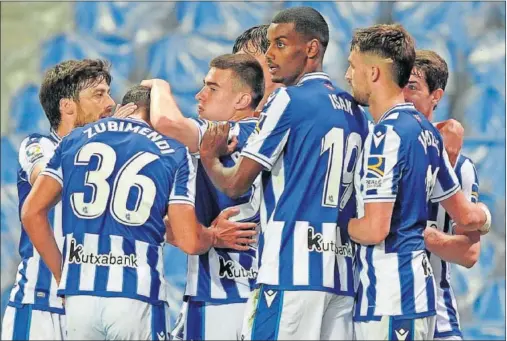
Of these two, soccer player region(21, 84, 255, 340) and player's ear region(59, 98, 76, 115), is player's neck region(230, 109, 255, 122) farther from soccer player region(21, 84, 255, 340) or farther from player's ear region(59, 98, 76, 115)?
player's ear region(59, 98, 76, 115)

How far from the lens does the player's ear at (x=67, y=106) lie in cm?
646

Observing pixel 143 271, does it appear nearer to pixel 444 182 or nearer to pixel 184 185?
pixel 184 185

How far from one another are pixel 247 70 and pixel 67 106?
3.86ft

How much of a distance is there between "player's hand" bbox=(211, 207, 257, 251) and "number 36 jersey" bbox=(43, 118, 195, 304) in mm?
395

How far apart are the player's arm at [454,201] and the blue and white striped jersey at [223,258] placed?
97 centimetres

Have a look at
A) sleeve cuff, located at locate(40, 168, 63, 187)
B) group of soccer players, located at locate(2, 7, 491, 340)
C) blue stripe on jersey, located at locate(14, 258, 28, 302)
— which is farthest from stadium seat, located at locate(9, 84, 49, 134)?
sleeve cuff, located at locate(40, 168, 63, 187)

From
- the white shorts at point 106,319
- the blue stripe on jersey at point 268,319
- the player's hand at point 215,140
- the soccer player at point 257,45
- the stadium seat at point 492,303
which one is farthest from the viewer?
the stadium seat at point 492,303

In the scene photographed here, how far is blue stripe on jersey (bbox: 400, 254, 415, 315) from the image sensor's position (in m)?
5.04

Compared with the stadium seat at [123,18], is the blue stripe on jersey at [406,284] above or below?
below

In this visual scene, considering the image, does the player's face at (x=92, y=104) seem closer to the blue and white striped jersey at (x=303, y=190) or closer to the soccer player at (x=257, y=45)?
the soccer player at (x=257, y=45)

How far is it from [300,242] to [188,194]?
677mm


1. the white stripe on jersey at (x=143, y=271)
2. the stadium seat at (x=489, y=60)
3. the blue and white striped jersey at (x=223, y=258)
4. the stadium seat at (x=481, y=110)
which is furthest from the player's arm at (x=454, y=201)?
the stadium seat at (x=489, y=60)

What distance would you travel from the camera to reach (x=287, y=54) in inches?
212

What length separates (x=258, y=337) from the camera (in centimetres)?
500
